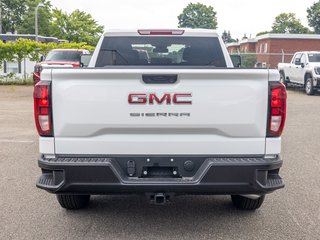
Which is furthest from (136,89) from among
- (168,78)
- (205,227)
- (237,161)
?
(205,227)

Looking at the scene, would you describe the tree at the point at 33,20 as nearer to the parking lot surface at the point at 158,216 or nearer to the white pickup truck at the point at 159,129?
the parking lot surface at the point at 158,216

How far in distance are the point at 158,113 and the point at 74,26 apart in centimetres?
4835

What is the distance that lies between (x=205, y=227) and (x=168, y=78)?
1606 millimetres

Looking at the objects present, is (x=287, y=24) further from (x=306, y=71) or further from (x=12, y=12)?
(x=306, y=71)

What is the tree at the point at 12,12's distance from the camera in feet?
248

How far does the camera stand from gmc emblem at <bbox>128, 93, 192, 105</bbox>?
357cm

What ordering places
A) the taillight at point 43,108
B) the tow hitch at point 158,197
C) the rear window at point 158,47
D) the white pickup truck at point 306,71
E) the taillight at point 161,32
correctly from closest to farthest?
the taillight at point 43,108 → the tow hitch at point 158,197 → the taillight at point 161,32 → the rear window at point 158,47 → the white pickup truck at point 306,71

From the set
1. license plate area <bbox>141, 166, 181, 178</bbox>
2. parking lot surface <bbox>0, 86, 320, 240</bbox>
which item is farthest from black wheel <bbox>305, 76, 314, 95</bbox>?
license plate area <bbox>141, 166, 181, 178</bbox>

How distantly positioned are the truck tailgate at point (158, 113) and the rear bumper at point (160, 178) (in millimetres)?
81

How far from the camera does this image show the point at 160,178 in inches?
143

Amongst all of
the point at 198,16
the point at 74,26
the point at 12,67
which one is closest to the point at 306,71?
the point at 12,67

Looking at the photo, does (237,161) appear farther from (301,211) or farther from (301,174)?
(301,174)

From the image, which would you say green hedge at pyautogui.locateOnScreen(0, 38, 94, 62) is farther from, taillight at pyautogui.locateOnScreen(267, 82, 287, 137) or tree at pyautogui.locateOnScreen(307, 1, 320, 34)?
tree at pyautogui.locateOnScreen(307, 1, 320, 34)

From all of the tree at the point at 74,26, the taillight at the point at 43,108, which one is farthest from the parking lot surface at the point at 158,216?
the tree at the point at 74,26
